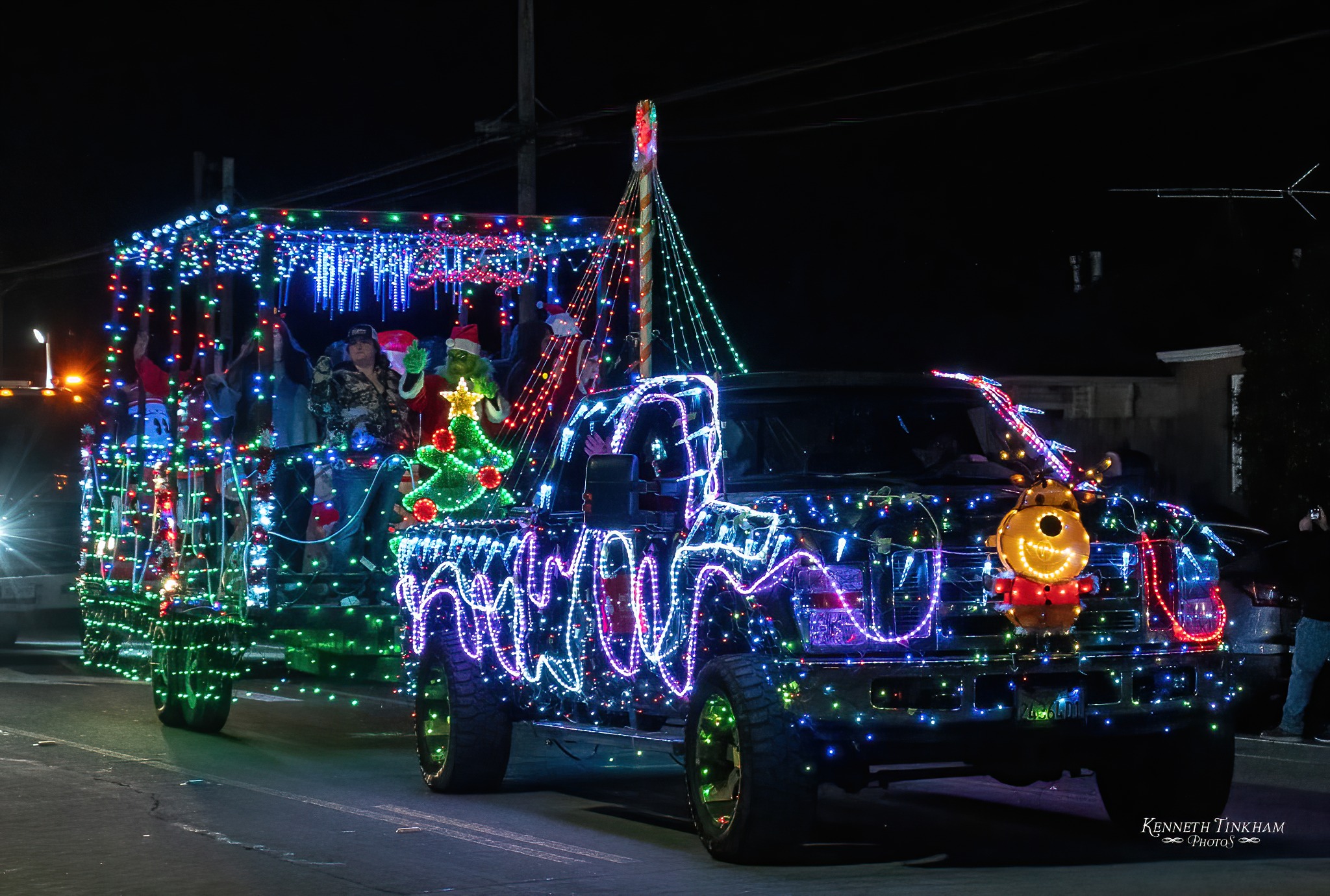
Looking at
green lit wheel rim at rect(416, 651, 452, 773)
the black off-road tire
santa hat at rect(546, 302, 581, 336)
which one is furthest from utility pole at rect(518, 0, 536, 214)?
green lit wheel rim at rect(416, 651, 452, 773)

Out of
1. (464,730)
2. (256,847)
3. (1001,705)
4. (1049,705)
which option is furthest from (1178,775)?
(256,847)

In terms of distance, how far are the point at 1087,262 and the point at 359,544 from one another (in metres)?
31.6

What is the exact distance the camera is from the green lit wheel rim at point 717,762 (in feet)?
26.5

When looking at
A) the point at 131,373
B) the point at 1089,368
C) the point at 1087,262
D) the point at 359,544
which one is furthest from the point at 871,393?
the point at 1087,262

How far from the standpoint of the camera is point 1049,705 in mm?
7863

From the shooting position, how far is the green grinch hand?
45.3 feet

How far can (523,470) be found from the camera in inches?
525

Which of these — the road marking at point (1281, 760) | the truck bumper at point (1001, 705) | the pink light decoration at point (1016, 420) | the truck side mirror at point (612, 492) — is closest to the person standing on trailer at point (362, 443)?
the truck side mirror at point (612, 492)

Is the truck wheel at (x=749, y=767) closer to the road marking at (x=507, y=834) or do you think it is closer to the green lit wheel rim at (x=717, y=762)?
the green lit wheel rim at (x=717, y=762)

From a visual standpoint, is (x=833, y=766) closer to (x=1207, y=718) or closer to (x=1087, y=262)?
(x=1207, y=718)

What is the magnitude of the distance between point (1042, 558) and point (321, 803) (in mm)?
4577

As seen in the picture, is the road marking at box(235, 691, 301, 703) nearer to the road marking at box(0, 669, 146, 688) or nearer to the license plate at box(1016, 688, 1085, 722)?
the road marking at box(0, 669, 146, 688)

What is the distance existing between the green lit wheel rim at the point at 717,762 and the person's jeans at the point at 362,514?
5.83 meters

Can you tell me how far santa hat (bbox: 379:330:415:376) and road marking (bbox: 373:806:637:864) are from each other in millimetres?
4709
